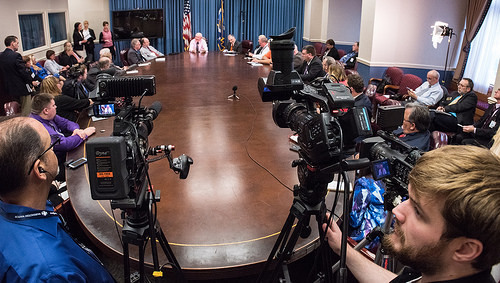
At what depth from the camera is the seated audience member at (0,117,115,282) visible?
0.97 meters

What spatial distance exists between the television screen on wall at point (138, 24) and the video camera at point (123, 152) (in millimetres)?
10212

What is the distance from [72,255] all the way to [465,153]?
1.07 meters

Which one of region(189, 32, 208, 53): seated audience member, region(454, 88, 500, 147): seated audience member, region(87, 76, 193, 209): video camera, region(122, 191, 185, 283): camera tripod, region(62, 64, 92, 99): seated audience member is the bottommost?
region(454, 88, 500, 147): seated audience member

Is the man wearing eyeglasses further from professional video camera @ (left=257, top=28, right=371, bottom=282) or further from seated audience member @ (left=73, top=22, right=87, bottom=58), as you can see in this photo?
seated audience member @ (left=73, top=22, right=87, bottom=58)

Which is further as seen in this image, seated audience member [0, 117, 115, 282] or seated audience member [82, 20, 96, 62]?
seated audience member [82, 20, 96, 62]

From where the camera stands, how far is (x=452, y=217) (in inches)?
31.2

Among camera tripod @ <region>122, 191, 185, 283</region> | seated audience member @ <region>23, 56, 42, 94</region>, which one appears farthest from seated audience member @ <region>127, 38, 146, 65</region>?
camera tripod @ <region>122, 191, 185, 283</region>

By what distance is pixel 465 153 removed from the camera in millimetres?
832

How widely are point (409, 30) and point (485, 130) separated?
3199 mm

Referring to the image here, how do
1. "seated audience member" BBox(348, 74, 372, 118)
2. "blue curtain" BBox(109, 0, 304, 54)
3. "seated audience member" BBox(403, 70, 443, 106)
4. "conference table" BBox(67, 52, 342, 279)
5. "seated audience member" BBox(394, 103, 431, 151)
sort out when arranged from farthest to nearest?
"blue curtain" BBox(109, 0, 304, 54)
"seated audience member" BBox(403, 70, 443, 106)
"seated audience member" BBox(348, 74, 372, 118)
"seated audience member" BBox(394, 103, 431, 151)
"conference table" BBox(67, 52, 342, 279)

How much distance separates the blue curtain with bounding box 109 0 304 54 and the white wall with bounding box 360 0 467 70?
552 cm

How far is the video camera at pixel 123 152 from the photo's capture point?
125 centimetres

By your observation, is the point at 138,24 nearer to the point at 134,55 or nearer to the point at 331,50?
the point at 134,55

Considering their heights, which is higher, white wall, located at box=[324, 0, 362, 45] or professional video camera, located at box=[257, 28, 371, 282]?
white wall, located at box=[324, 0, 362, 45]
